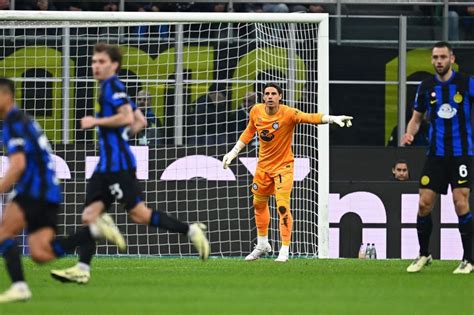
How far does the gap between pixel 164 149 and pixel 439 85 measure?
648 centimetres

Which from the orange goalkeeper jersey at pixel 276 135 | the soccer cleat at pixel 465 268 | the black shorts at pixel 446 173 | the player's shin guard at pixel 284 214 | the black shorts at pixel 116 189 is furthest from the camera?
the orange goalkeeper jersey at pixel 276 135

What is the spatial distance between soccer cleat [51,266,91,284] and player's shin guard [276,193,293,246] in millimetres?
4592

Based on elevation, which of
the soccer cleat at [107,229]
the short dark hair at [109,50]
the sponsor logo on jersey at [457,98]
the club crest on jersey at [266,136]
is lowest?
the soccer cleat at [107,229]

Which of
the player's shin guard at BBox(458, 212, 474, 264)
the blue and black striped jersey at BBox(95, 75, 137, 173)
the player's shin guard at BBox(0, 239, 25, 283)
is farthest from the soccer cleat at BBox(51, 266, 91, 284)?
the player's shin guard at BBox(458, 212, 474, 264)

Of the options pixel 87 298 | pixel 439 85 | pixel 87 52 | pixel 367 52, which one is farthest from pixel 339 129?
pixel 87 298

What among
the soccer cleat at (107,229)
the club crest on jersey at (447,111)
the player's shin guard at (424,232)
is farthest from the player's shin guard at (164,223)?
the club crest on jersey at (447,111)

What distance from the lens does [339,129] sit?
71.8ft

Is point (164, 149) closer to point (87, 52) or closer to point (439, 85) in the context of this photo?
point (87, 52)

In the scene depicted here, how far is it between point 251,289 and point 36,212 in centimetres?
255

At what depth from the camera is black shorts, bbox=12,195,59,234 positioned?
395 inches

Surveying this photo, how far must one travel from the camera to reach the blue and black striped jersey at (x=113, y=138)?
11.5 metres

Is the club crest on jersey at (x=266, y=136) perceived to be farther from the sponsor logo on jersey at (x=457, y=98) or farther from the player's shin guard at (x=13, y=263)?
the player's shin guard at (x=13, y=263)

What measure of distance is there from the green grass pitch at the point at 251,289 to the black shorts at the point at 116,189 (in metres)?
0.83

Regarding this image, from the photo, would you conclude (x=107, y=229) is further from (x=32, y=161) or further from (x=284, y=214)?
(x=284, y=214)
